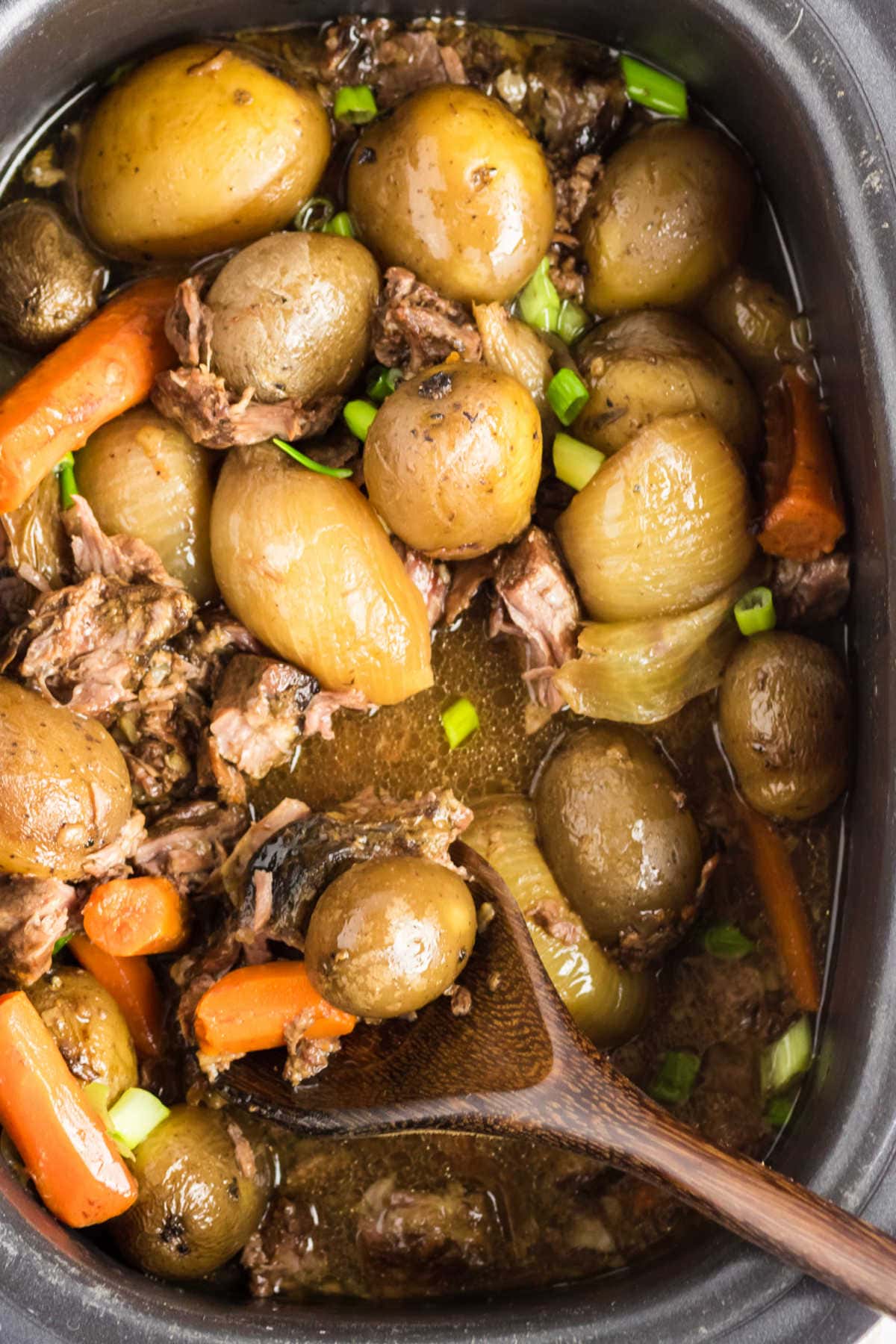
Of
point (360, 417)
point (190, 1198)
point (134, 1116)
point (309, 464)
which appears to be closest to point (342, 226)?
point (360, 417)

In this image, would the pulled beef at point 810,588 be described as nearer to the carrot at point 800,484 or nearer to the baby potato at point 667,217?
the carrot at point 800,484

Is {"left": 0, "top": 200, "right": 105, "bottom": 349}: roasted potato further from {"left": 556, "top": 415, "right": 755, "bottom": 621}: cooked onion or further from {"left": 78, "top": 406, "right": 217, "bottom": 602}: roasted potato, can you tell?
{"left": 556, "top": 415, "right": 755, "bottom": 621}: cooked onion

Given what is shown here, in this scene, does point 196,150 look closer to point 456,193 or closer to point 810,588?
point 456,193

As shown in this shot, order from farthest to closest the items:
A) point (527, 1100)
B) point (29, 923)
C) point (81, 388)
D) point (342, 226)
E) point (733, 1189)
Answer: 1. point (342, 226)
2. point (81, 388)
3. point (29, 923)
4. point (527, 1100)
5. point (733, 1189)

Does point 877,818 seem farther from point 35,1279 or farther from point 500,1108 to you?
point 35,1279

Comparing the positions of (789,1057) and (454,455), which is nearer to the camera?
(454,455)

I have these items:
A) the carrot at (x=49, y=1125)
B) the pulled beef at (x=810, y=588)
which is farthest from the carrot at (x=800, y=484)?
the carrot at (x=49, y=1125)
